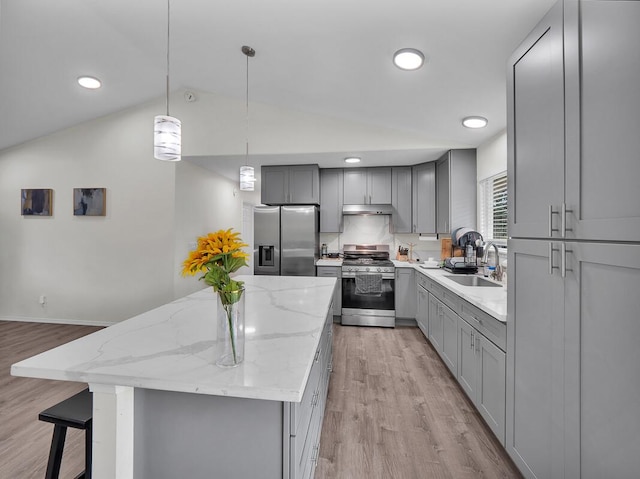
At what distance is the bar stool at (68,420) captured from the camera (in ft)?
3.61

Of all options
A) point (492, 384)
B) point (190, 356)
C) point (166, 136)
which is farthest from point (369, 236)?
point (190, 356)

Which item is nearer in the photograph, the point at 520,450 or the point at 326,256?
the point at 520,450

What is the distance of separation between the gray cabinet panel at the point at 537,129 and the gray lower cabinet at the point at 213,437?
1.30 meters

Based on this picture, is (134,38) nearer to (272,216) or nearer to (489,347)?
(272,216)

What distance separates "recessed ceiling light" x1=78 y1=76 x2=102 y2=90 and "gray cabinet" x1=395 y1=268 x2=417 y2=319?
4371mm

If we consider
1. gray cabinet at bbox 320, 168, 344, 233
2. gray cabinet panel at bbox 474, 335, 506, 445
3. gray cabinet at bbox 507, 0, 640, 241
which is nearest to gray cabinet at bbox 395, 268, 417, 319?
gray cabinet at bbox 320, 168, 344, 233

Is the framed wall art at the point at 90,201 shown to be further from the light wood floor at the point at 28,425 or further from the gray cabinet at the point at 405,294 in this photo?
the gray cabinet at the point at 405,294

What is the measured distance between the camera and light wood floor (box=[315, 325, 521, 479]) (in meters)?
1.70

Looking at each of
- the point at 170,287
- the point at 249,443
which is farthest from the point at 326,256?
the point at 249,443

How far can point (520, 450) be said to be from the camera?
1534mm

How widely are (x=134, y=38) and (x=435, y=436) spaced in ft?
13.8

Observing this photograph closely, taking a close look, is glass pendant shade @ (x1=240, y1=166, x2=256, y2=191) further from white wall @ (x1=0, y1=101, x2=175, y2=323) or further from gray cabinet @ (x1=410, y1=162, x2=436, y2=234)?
gray cabinet @ (x1=410, y1=162, x2=436, y2=234)

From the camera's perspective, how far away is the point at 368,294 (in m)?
4.21

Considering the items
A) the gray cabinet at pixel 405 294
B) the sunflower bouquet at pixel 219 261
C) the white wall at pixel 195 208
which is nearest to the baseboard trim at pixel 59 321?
the white wall at pixel 195 208
